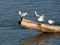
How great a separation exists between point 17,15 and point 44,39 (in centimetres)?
498

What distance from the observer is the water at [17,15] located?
654 inches

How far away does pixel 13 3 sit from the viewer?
24422mm

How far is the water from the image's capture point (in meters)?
16.6

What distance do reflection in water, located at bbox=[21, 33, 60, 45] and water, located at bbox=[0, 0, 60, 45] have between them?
12.5 inches

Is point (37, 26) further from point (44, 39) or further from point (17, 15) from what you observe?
point (17, 15)

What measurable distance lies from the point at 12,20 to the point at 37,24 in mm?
4273

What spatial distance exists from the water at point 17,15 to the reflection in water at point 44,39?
1.04ft

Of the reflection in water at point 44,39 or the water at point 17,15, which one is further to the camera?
the water at point 17,15

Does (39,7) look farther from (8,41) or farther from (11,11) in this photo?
(8,41)

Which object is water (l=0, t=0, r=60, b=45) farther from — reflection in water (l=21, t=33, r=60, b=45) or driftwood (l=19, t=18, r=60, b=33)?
driftwood (l=19, t=18, r=60, b=33)

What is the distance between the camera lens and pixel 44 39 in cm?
1644

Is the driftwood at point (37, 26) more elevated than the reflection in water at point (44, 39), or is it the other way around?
the driftwood at point (37, 26)

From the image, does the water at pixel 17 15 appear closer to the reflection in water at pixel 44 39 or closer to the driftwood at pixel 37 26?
the reflection in water at pixel 44 39

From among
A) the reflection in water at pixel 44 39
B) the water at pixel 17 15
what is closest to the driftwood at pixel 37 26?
the reflection in water at pixel 44 39
